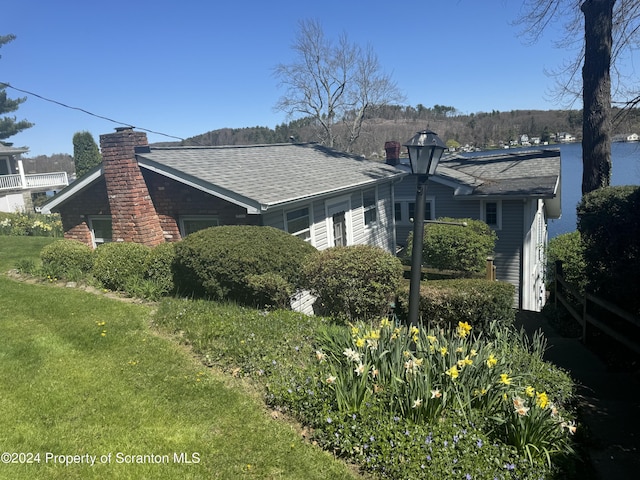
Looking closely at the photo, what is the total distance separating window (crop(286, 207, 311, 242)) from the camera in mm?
10820

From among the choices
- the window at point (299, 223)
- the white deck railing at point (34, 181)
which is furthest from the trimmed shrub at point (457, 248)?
the white deck railing at point (34, 181)

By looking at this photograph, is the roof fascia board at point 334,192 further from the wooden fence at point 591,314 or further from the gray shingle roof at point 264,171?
the wooden fence at point 591,314

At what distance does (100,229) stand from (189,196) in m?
3.39

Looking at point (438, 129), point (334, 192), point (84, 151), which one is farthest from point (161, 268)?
point (438, 129)

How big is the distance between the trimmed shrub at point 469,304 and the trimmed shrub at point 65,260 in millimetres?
7632

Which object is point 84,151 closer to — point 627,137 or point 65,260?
point 65,260

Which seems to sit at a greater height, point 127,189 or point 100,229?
point 127,189

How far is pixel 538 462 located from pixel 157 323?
5729 millimetres

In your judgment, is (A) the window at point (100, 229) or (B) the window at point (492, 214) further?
(B) the window at point (492, 214)

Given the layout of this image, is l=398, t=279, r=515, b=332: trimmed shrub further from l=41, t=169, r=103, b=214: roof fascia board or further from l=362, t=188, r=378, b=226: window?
l=41, t=169, r=103, b=214: roof fascia board

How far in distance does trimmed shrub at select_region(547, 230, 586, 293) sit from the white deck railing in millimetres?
35676

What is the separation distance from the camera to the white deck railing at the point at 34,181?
1262 inches

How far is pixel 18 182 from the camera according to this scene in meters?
33.0

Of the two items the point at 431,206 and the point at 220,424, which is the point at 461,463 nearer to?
the point at 220,424
